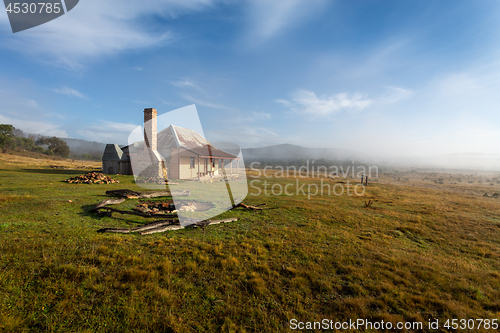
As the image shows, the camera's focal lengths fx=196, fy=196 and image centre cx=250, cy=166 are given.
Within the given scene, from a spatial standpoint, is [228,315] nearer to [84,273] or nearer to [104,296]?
[104,296]

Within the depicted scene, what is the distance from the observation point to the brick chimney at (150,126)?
70.0 feet

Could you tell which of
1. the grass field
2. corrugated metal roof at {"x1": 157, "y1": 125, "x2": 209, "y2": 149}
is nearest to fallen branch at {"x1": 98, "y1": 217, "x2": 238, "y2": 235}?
the grass field

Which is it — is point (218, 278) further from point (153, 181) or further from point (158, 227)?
point (153, 181)

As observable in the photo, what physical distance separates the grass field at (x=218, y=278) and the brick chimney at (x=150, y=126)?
1458 centimetres

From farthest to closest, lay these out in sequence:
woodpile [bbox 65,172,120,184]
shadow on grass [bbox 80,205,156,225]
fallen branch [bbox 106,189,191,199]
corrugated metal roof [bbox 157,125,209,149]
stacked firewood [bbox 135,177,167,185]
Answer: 1. corrugated metal roof [bbox 157,125,209,149]
2. stacked firewood [bbox 135,177,167,185]
3. woodpile [bbox 65,172,120,184]
4. fallen branch [bbox 106,189,191,199]
5. shadow on grass [bbox 80,205,156,225]

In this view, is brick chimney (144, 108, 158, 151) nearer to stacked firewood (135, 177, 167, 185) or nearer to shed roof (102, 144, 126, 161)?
stacked firewood (135, 177, 167, 185)

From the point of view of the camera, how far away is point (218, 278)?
14.1 feet

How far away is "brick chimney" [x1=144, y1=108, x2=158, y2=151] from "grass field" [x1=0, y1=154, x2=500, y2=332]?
14.6 m

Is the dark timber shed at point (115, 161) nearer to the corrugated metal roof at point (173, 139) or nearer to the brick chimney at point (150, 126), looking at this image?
the corrugated metal roof at point (173, 139)

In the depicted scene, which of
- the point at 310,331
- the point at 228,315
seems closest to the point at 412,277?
the point at 310,331

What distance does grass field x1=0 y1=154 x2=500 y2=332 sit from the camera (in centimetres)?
312

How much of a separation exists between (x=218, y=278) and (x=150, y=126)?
68.8 feet

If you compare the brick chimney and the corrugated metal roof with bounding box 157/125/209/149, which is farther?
the corrugated metal roof with bounding box 157/125/209/149

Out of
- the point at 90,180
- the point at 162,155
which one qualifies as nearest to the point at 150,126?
the point at 162,155
